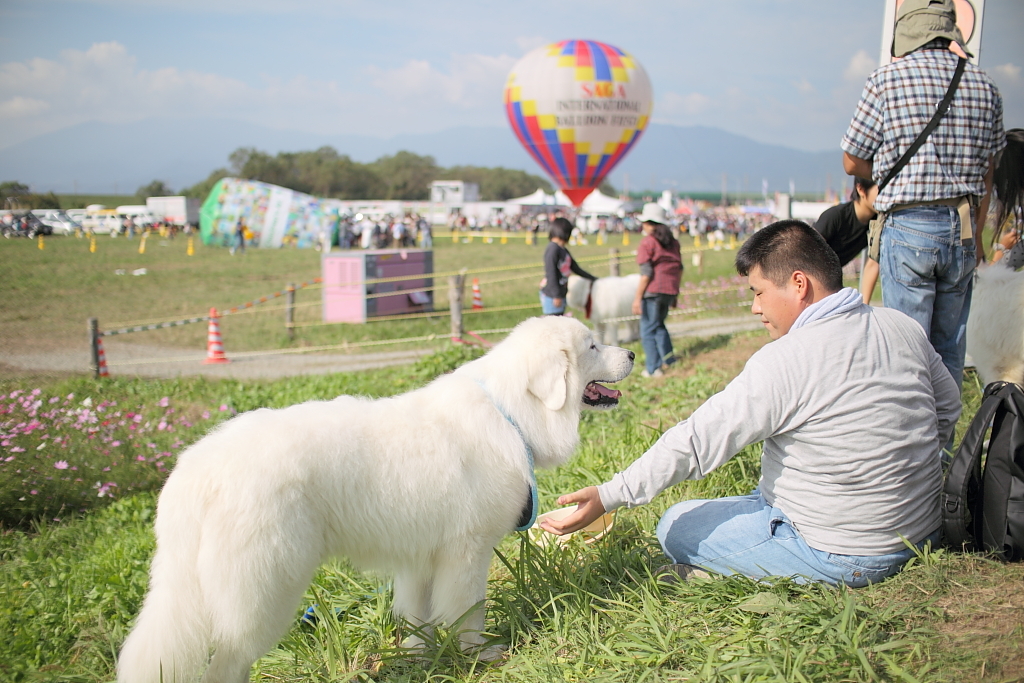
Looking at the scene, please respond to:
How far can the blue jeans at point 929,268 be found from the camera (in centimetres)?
333

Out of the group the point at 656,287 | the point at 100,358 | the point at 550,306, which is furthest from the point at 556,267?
the point at 100,358

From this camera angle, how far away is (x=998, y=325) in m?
4.43

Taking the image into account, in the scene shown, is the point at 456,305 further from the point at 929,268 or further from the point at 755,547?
the point at 755,547

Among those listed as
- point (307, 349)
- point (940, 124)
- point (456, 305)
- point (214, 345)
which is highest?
point (940, 124)

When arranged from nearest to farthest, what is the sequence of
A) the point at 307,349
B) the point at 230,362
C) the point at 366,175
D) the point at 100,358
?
the point at 100,358 → the point at 230,362 → the point at 307,349 → the point at 366,175

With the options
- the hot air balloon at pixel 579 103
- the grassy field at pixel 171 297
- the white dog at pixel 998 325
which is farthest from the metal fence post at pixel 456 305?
the hot air balloon at pixel 579 103

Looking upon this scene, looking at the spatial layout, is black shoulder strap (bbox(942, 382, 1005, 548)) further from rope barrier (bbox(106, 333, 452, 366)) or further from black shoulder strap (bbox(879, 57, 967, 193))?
rope barrier (bbox(106, 333, 452, 366))

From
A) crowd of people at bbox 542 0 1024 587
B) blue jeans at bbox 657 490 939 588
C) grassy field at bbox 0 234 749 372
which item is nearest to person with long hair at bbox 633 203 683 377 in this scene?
grassy field at bbox 0 234 749 372

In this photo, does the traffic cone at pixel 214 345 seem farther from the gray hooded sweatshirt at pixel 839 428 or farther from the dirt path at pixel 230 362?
the gray hooded sweatshirt at pixel 839 428

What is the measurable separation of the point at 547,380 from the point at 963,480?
1.65 meters

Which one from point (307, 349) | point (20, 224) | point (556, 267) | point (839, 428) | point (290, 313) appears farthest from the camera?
point (290, 313)

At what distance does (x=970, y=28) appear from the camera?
448 centimetres

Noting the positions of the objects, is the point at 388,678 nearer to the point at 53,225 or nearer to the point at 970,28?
the point at 970,28

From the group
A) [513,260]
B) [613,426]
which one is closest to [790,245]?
[613,426]
